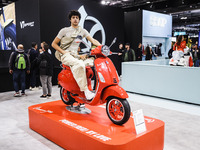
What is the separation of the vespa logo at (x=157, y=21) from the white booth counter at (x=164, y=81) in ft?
22.5

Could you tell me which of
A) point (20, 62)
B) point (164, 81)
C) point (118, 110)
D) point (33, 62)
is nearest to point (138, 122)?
point (118, 110)

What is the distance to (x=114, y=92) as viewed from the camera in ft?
7.97

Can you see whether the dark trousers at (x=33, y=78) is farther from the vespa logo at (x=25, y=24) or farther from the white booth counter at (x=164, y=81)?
the white booth counter at (x=164, y=81)

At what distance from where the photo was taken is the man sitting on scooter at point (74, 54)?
9.10 feet

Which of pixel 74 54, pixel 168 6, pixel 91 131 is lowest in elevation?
pixel 91 131

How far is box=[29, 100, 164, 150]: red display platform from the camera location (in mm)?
2094

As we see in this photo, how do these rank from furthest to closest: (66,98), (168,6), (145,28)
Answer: (168,6), (145,28), (66,98)

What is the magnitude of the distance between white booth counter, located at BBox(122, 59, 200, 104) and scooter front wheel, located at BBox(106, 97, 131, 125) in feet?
9.54

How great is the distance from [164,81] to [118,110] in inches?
123

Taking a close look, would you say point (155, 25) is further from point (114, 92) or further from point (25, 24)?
point (114, 92)

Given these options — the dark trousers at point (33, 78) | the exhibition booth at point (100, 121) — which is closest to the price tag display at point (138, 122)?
the exhibition booth at point (100, 121)

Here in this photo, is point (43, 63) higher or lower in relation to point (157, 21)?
lower

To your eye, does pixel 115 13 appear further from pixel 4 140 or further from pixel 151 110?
pixel 4 140

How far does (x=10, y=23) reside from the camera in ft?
30.4
